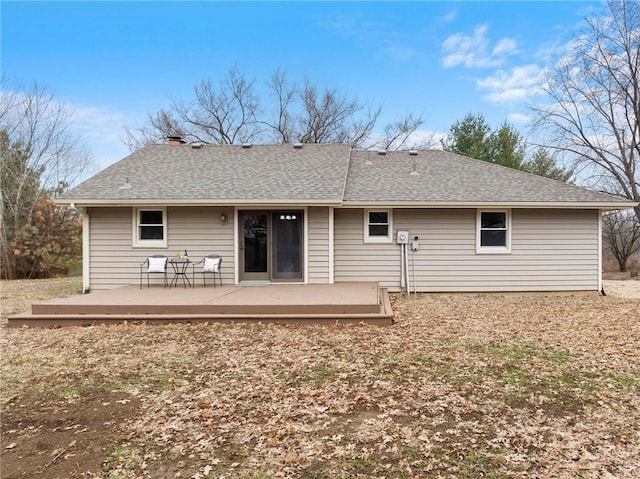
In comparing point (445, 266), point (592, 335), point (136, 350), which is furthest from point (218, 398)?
point (445, 266)

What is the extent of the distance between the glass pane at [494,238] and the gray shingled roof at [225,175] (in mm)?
3914

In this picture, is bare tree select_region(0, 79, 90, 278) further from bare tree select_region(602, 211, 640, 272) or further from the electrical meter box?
bare tree select_region(602, 211, 640, 272)

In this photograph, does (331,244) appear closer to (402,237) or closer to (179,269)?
(402,237)

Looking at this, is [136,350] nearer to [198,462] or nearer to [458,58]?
[198,462]

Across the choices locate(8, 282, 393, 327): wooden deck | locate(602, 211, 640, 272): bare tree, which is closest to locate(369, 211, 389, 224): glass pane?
locate(8, 282, 393, 327): wooden deck

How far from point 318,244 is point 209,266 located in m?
2.63

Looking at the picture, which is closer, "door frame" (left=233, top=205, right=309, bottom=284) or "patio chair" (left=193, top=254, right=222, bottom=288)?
"patio chair" (left=193, top=254, right=222, bottom=288)

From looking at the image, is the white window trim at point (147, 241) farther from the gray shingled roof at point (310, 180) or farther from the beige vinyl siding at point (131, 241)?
the gray shingled roof at point (310, 180)

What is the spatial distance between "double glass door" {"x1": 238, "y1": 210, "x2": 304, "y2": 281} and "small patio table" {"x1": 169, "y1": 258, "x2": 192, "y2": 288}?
1.33 meters

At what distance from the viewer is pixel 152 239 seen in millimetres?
9703

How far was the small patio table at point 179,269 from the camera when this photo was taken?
Result: 31.3ft

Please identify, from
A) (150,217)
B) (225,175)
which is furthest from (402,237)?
(150,217)

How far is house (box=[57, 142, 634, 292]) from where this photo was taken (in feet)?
31.3

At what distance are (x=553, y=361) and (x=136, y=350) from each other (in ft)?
17.4
